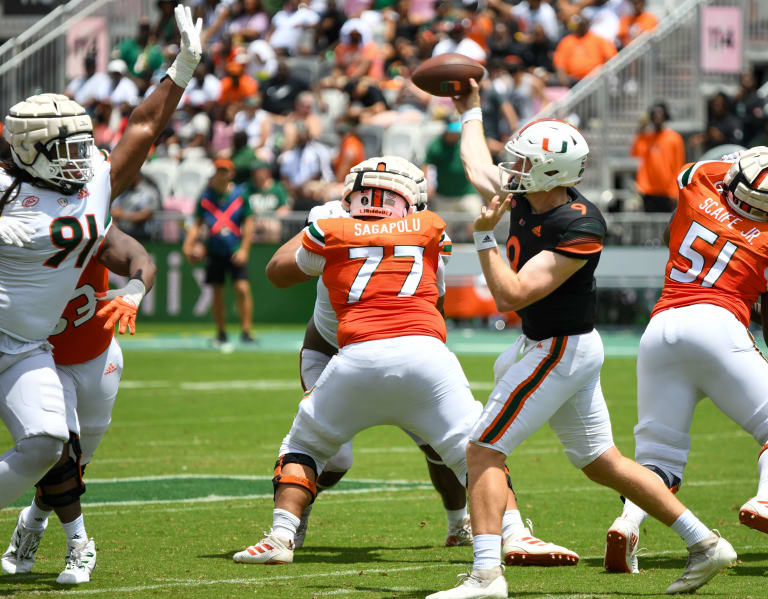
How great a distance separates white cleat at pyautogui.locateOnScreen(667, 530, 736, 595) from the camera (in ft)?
18.4

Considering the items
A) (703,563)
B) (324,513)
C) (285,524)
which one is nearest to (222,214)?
(324,513)

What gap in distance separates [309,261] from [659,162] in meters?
13.6

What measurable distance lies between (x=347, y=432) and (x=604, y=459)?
3.79ft

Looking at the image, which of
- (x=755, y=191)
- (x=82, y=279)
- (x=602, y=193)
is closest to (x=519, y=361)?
(x=755, y=191)

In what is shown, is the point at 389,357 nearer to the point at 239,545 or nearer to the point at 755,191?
the point at 239,545

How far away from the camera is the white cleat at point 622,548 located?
6.07m

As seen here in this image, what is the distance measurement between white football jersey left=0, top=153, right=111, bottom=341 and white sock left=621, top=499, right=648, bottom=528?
2.69m

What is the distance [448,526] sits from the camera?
281 inches

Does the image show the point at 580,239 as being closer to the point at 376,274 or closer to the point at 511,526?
the point at 376,274

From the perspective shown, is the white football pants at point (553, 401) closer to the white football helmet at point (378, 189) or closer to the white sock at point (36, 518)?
the white football helmet at point (378, 189)

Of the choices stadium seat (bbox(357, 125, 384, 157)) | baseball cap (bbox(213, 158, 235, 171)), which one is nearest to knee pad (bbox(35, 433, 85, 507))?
baseball cap (bbox(213, 158, 235, 171))

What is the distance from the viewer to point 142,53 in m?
26.7

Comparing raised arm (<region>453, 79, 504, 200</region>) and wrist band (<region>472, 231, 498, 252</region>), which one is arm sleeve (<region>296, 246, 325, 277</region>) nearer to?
raised arm (<region>453, 79, 504, 200</region>)

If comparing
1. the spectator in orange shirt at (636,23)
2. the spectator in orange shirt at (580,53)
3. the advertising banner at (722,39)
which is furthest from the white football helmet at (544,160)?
the spectator in orange shirt at (636,23)
